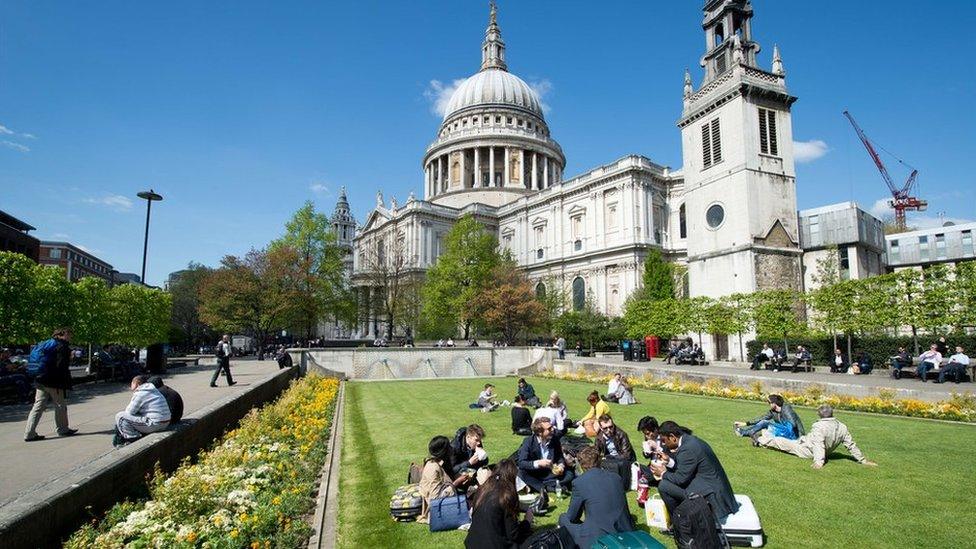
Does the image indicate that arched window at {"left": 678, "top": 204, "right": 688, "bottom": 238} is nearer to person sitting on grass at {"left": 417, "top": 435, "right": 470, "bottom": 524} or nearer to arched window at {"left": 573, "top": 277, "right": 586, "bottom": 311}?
arched window at {"left": 573, "top": 277, "right": 586, "bottom": 311}

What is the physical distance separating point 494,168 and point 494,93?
530 inches

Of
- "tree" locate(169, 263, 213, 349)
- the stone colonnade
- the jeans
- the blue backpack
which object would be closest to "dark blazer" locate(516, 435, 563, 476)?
the jeans

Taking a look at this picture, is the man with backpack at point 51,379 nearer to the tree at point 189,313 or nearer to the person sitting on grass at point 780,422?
the person sitting on grass at point 780,422

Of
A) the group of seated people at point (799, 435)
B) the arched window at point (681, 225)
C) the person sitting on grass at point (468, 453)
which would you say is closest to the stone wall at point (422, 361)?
the group of seated people at point (799, 435)

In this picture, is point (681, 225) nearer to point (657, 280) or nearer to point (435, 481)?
point (657, 280)

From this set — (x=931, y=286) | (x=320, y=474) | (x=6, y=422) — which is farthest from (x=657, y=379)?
(x=6, y=422)

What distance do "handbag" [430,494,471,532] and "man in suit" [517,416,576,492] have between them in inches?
57.6

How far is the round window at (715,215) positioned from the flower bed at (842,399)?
1929 centimetres

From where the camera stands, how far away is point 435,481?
6621 mm

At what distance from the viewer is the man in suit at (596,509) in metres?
5.15

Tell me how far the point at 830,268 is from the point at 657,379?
21.0 m

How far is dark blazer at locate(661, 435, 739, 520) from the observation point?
5863mm

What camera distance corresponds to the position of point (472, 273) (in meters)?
45.3

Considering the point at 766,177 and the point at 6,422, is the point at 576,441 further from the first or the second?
the point at 766,177
